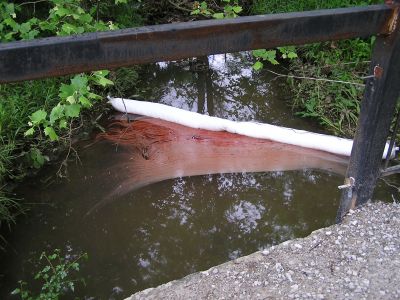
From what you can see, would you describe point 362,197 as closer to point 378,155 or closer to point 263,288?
point 378,155

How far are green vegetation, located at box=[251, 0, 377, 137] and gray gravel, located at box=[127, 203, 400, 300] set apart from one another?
238 centimetres

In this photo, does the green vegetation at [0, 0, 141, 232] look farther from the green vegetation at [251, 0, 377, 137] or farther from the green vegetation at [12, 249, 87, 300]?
the green vegetation at [251, 0, 377, 137]

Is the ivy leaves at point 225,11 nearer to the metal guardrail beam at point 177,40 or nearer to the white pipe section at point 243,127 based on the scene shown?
the white pipe section at point 243,127

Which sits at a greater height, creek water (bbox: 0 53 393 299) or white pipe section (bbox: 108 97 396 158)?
white pipe section (bbox: 108 97 396 158)

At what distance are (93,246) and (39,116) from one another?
3.72 ft

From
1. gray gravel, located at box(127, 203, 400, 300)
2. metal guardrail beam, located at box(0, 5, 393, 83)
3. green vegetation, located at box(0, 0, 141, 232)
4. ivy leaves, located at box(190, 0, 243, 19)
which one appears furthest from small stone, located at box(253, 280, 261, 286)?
ivy leaves, located at box(190, 0, 243, 19)

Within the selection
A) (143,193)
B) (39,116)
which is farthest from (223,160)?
(39,116)

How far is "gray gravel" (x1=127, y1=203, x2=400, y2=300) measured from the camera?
1.97 m

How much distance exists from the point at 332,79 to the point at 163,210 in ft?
8.55

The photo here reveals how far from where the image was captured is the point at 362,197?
238 cm

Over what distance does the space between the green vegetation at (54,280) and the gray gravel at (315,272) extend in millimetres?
859

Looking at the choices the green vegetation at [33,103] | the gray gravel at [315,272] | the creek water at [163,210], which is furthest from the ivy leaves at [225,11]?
the gray gravel at [315,272]

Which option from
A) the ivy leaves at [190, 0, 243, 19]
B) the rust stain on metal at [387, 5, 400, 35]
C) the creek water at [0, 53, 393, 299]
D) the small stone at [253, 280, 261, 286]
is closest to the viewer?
the rust stain on metal at [387, 5, 400, 35]

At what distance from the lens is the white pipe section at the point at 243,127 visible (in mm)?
4004
